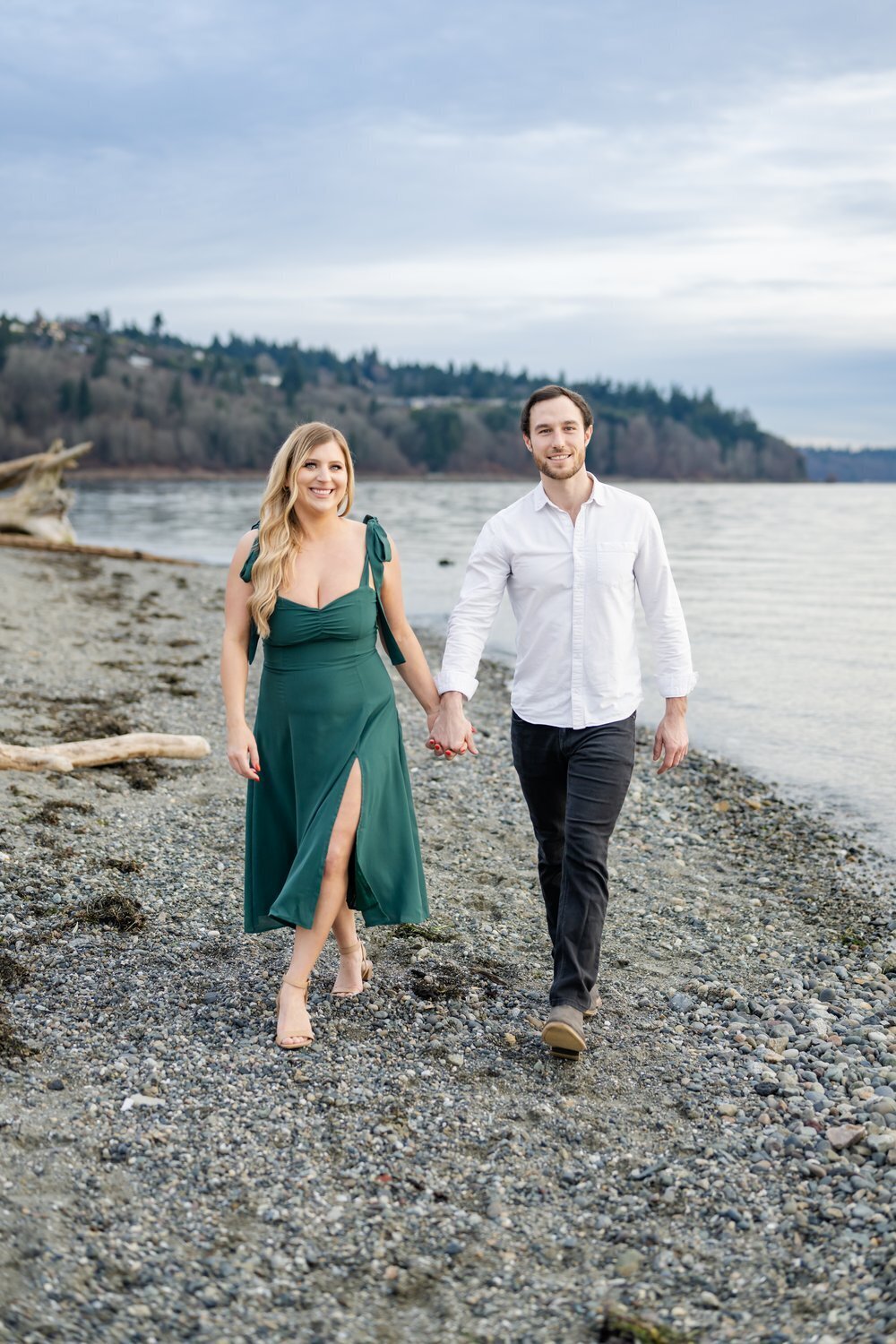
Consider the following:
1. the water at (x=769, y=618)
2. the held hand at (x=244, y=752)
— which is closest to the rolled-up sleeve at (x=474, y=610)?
the held hand at (x=244, y=752)

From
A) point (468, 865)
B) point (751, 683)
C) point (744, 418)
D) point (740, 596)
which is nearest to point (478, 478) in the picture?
point (744, 418)

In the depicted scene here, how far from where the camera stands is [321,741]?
438 cm

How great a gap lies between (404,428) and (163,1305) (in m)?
143

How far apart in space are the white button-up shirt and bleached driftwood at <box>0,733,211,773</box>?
14.4 ft

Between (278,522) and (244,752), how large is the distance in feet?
2.92

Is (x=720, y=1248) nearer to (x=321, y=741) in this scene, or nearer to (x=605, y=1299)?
(x=605, y=1299)

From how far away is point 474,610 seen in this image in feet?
14.9

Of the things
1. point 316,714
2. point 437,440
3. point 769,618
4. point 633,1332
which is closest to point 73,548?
point 769,618

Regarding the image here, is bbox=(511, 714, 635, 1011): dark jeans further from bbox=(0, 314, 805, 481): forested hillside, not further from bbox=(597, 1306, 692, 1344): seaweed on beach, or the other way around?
bbox=(0, 314, 805, 481): forested hillside

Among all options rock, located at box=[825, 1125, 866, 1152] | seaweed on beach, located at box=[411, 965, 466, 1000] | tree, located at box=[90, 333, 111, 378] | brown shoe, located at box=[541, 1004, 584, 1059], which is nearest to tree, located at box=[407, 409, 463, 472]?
tree, located at box=[90, 333, 111, 378]

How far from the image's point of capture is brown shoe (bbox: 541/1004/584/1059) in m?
4.36

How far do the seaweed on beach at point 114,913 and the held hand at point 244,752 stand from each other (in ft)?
5.37

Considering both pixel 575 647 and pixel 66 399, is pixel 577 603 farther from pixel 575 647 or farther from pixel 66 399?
pixel 66 399

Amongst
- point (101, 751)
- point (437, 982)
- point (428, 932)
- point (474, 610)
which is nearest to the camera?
point (474, 610)
